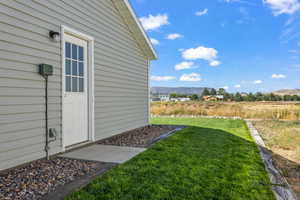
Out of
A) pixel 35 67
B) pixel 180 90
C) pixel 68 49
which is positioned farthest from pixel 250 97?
pixel 35 67

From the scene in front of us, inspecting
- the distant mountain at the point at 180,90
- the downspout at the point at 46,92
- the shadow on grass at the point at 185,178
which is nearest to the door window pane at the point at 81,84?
the downspout at the point at 46,92

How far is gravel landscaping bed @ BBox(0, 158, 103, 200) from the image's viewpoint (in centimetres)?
204

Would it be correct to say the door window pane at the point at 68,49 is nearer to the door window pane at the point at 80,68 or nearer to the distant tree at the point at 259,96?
the door window pane at the point at 80,68

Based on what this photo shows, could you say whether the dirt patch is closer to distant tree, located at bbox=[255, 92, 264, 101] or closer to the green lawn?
the green lawn

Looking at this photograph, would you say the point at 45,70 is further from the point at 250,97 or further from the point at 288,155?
the point at 250,97

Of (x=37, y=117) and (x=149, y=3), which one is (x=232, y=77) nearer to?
(x=149, y=3)

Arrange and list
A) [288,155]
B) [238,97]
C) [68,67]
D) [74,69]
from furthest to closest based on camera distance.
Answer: [238,97] < [288,155] < [74,69] < [68,67]

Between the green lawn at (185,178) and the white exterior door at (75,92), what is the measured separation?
149 cm

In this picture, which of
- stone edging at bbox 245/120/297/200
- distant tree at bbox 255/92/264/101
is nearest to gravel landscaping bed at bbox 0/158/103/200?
stone edging at bbox 245/120/297/200

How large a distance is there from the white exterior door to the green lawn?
1.49m

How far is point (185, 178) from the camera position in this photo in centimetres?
253

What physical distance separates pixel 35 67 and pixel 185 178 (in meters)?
2.72

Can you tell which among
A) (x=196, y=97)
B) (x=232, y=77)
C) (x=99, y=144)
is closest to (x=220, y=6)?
(x=99, y=144)

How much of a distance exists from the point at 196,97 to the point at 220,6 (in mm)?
19119
